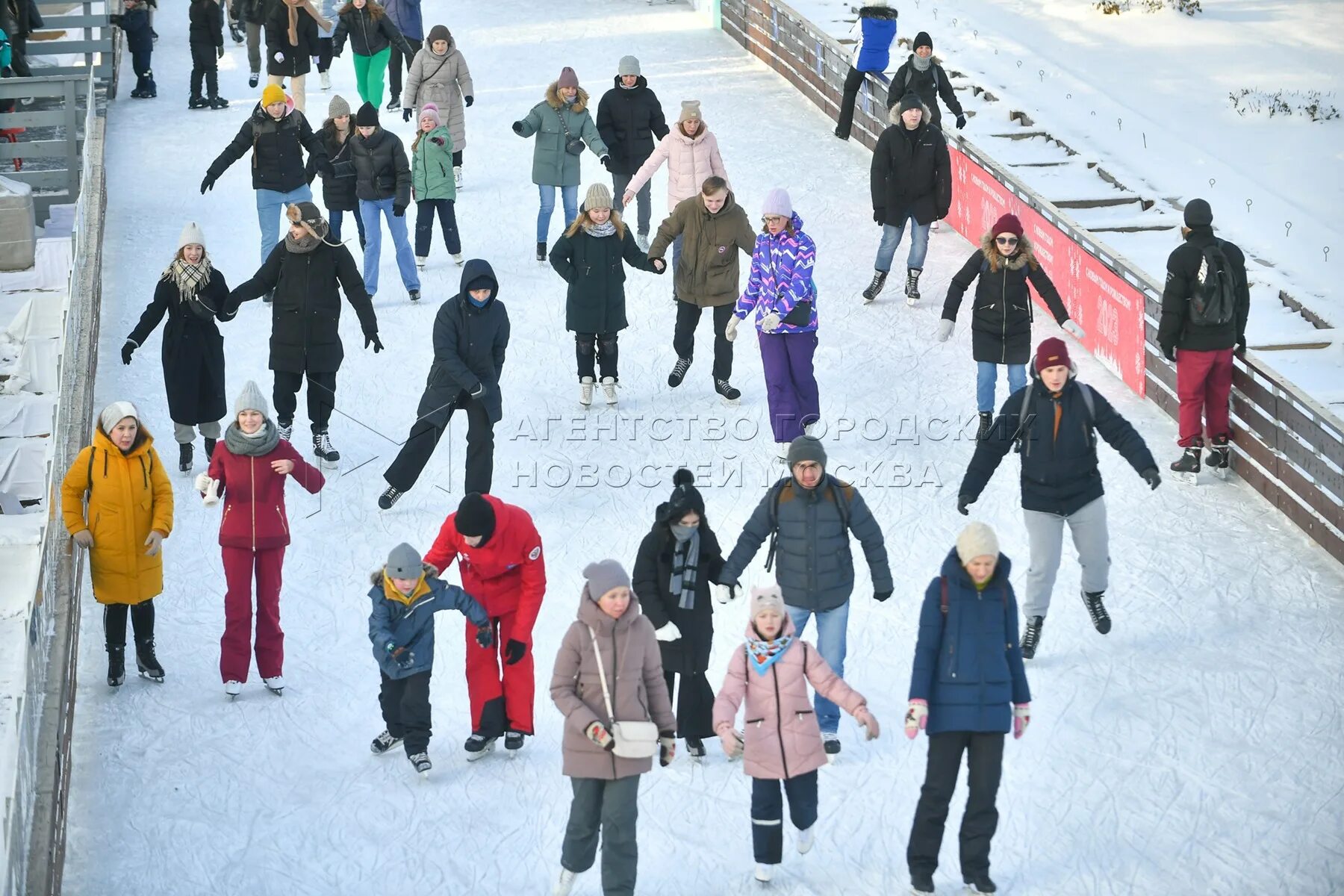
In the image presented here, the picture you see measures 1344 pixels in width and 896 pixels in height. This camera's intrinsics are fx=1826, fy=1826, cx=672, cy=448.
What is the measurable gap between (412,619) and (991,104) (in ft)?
34.0

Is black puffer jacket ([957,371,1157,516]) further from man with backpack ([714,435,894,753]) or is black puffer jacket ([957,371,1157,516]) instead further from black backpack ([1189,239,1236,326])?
black backpack ([1189,239,1236,326])

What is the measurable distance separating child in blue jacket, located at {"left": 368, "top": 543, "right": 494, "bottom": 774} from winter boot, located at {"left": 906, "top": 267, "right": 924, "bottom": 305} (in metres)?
5.91

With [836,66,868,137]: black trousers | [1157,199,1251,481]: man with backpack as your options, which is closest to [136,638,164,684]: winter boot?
[1157,199,1251,481]: man with backpack

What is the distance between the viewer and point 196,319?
934 centimetres

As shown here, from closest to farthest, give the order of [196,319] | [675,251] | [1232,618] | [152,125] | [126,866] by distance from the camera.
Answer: [126,866]
[1232,618]
[196,319]
[675,251]
[152,125]

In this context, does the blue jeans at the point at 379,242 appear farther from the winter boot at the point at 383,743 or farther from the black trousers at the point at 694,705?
the black trousers at the point at 694,705

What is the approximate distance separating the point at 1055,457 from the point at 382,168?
5570 millimetres

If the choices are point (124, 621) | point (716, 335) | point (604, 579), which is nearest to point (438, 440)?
point (716, 335)

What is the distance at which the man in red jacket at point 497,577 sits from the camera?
270 inches

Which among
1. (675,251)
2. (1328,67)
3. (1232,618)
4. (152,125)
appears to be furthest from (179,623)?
(1328,67)

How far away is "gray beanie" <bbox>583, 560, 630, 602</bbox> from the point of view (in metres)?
6.09

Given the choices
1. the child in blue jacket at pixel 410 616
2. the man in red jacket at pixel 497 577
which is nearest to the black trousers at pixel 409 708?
the child in blue jacket at pixel 410 616

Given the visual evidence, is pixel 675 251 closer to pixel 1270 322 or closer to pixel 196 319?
pixel 196 319

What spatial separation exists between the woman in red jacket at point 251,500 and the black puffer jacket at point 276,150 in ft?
14.9
